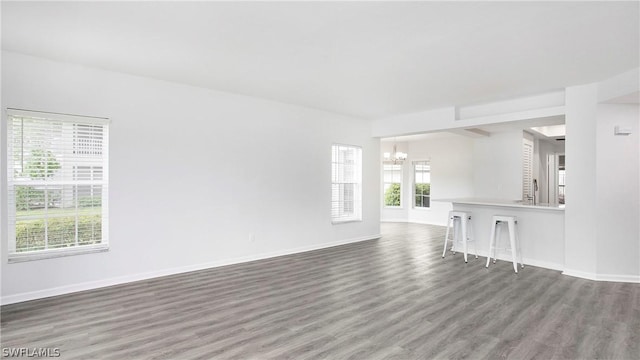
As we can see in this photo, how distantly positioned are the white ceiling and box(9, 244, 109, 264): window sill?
2.19 meters

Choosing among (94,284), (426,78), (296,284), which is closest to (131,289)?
(94,284)

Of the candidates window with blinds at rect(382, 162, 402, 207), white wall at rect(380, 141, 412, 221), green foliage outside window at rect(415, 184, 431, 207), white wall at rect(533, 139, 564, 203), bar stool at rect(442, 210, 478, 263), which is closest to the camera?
bar stool at rect(442, 210, 478, 263)

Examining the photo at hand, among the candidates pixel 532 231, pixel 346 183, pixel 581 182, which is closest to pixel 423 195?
pixel 346 183

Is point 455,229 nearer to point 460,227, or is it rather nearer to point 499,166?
point 460,227

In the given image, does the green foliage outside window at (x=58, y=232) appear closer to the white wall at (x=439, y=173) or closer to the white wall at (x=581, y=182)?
the white wall at (x=581, y=182)

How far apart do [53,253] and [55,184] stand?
79 cm

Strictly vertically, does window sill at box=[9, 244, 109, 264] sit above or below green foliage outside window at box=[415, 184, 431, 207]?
below

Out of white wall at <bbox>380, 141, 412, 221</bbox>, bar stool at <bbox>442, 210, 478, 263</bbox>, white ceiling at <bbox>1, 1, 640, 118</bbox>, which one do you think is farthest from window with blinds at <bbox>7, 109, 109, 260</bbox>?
white wall at <bbox>380, 141, 412, 221</bbox>

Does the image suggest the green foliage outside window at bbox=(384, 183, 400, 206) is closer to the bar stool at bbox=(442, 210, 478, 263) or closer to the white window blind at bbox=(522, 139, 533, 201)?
the white window blind at bbox=(522, 139, 533, 201)

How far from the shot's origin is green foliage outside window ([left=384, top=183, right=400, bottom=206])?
11094 millimetres

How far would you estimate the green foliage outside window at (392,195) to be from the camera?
11094 mm

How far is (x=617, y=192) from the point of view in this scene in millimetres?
4516

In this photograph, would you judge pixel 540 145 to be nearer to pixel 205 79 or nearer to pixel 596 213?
pixel 596 213

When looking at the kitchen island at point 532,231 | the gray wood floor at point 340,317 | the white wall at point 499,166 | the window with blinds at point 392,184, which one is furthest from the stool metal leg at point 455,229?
the window with blinds at point 392,184
